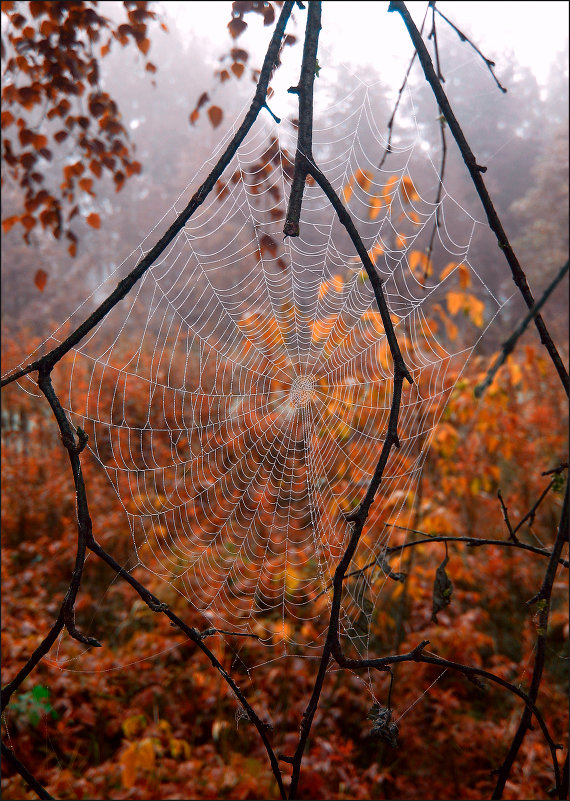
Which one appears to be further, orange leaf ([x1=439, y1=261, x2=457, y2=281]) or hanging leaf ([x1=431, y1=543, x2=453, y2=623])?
orange leaf ([x1=439, y1=261, x2=457, y2=281])

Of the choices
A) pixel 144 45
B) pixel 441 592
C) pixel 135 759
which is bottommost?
pixel 135 759

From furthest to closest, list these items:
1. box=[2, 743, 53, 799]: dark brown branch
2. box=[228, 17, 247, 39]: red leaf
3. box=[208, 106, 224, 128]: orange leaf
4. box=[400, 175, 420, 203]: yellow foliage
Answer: box=[208, 106, 224, 128]: orange leaf → box=[228, 17, 247, 39]: red leaf → box=[400, 175, 420, 203]: yellow foliage → box=[2, 743, 53, 799]: dark brown branch

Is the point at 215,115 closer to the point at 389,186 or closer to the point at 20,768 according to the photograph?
the point at 389,186

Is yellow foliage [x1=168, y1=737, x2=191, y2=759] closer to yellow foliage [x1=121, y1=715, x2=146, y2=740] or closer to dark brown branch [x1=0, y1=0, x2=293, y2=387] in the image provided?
yellow foliage [x1=121, y1=715, x2=146, y2=740]

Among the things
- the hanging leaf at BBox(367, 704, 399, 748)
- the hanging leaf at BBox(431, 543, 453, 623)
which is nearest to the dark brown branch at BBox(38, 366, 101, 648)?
the hanging leaf at BBox(367, 704, 399, 748)

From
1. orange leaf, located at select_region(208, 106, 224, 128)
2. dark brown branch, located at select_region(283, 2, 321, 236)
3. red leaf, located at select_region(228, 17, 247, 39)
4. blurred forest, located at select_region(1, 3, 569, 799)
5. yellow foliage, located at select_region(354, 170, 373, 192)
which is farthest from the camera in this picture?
blurred forest, located at select_region(1, 3, 569, 799)

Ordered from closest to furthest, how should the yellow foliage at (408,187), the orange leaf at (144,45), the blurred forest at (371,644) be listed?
1. the yellow foliage at (408,187)
2. the orange leaf at (144,45)
3. the blurred forest at (371,644)

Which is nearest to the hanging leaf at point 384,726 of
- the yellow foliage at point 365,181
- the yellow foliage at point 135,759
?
the yellow foliage at point 365,181

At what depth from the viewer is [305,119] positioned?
0.91 meters

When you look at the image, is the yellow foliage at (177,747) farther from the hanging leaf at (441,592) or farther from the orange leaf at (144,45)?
the orange leaf at (144,45)

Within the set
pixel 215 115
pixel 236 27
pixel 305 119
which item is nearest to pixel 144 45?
pixel 215 115

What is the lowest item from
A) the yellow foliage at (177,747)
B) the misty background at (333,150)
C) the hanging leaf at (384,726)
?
the yellow foliage at (177,747)

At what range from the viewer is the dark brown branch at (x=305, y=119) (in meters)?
0.81

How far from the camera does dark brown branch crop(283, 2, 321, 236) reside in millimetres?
814
